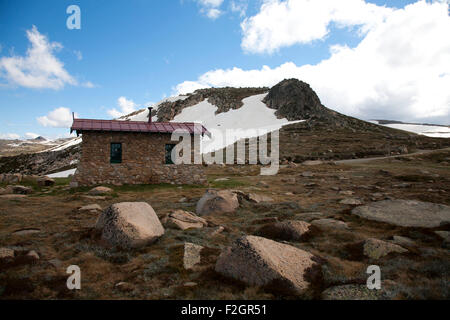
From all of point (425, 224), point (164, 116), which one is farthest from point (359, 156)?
point (164, 116)

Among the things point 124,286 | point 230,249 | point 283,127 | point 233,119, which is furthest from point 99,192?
point 233,119

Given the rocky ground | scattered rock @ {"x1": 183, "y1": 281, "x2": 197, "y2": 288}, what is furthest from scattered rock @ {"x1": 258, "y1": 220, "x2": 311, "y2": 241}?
scattered rock @ {"x1": 183, "y1": 281, "x2": 197, "y2": 288}

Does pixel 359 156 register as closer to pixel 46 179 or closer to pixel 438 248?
pixel 438 248

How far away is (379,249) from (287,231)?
282 cm

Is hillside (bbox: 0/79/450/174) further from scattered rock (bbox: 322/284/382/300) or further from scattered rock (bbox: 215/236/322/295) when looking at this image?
scattered rock (bbox: 322/284/382/300)

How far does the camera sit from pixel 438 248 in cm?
777

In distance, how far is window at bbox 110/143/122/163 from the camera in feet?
69.3

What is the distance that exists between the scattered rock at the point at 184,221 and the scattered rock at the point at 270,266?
12.4 ft

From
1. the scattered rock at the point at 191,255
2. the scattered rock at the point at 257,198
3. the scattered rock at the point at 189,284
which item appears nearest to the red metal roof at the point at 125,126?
the scattered rock at the point at 257,198

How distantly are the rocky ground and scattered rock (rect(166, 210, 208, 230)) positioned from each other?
4 centimetres

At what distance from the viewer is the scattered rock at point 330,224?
980 centimetres

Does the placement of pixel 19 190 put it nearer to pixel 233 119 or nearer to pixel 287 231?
pixel 287 231

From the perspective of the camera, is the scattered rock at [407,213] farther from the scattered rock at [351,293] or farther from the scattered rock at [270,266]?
the scattered rock at [351,293]

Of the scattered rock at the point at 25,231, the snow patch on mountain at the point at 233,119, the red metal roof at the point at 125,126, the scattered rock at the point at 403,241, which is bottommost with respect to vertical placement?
the scattered rock at the point at 25,231
